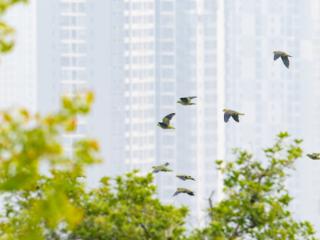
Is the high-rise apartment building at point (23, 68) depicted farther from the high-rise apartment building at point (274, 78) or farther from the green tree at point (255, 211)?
the green tree at point (255, 211)

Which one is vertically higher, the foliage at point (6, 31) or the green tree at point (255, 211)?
the foliage at point (6, 31)

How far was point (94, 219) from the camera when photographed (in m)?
4.94

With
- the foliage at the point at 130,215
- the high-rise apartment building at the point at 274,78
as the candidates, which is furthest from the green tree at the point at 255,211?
the high-rise apartment building at the point at 274,78

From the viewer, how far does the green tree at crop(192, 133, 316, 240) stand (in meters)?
4.98

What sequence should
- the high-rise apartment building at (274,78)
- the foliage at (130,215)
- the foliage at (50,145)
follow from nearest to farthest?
the foliage at (50,145), the foliage at (130,215), the high-rise apartment building at (274,78)

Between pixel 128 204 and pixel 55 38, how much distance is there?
40.9m

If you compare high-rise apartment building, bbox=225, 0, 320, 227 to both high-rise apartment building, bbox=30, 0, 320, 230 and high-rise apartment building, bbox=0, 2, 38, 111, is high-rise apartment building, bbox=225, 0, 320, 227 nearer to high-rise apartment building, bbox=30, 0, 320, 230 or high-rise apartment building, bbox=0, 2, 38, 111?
high-rise apartment building, bbox=30, 0, 320, 230

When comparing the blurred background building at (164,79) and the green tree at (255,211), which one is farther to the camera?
the blurred background building at (164,79)

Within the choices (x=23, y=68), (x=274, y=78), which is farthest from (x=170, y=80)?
(x=23, y=68)

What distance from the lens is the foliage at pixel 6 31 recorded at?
2.22 m

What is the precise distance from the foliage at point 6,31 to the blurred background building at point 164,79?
136 ft

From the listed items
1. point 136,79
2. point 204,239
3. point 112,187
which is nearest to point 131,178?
point 112,187

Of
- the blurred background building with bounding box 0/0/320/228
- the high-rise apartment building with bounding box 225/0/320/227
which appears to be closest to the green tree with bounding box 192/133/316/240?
the blurred background building with bounding box 0/0/320/228

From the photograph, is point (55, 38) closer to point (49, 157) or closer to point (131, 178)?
point (131, 178)
